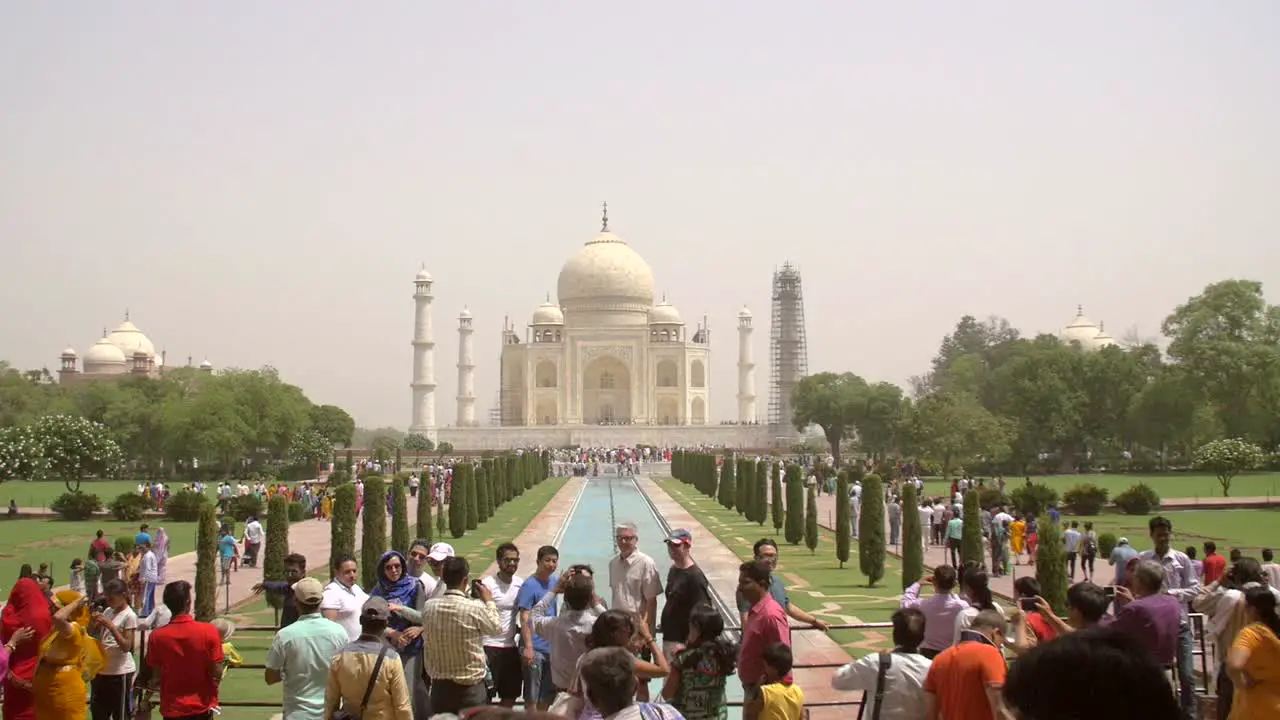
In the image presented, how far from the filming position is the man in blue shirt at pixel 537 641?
5719 mm

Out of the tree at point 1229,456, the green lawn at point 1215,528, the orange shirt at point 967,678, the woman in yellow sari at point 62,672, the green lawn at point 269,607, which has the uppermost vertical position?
the tree at point 1229,456

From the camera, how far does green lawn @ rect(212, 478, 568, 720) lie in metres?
8.02

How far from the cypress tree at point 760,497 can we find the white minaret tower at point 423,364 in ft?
116

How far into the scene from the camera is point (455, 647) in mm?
5176

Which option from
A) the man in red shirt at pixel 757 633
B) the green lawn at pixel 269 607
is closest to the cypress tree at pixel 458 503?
the green lawn at pixel 269 607

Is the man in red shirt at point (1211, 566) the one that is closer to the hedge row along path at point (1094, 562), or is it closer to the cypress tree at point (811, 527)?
the hedge row along path at point (1094, 562)

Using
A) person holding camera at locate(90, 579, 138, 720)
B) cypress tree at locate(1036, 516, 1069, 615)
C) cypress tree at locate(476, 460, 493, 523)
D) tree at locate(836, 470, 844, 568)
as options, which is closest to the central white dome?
cypress tree at locate(476, 460, 493, 523)

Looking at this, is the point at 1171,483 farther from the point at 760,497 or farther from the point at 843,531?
the point at 843,531

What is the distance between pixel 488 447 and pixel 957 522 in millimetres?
41236

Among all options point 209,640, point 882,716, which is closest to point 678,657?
point 882,716

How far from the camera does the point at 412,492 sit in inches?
1258

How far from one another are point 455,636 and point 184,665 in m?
1.02

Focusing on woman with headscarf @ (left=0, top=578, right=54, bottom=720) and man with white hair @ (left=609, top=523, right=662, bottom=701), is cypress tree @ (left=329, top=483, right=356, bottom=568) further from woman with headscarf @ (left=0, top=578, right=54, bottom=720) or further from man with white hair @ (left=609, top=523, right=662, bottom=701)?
man with white hair @ (left=609, top=523, right=662, bottom=701)

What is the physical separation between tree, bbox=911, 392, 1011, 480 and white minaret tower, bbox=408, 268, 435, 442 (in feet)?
88.0
